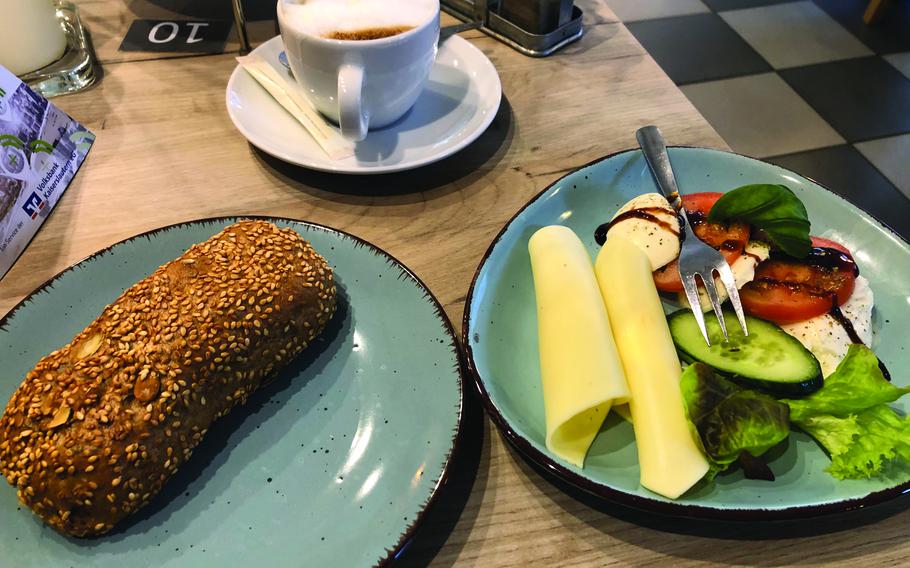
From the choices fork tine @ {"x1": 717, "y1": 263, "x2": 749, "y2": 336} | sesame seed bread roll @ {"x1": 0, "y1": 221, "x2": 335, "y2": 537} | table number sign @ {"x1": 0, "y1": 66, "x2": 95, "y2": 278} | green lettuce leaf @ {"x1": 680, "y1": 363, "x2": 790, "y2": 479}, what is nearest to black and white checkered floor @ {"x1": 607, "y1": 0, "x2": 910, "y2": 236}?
fork tine @ {"x1": 717, "y1": 263, "x2": 749, "y2": 336}

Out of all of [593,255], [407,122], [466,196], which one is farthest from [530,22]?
[593,255]

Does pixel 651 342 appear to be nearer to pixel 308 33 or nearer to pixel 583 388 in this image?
pixel 583 388

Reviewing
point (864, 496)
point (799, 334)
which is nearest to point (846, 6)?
point (799, 334)

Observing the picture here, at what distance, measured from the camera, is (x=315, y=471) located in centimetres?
84

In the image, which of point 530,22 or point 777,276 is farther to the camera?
point 530,22

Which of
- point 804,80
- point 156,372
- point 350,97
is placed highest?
point 350,97

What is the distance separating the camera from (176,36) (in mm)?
1673

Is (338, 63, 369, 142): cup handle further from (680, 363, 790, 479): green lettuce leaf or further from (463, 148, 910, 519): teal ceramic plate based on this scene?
(680, 363, 790, 479): green lettuce leaf

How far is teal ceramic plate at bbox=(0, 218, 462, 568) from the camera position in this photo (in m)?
0.76

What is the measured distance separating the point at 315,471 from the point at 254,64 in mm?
972

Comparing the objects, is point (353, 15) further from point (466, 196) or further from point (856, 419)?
point (856, 419)

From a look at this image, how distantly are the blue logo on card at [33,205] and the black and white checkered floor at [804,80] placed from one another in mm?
2526

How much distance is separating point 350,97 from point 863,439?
931mm

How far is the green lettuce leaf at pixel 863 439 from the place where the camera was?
31.7 inches
